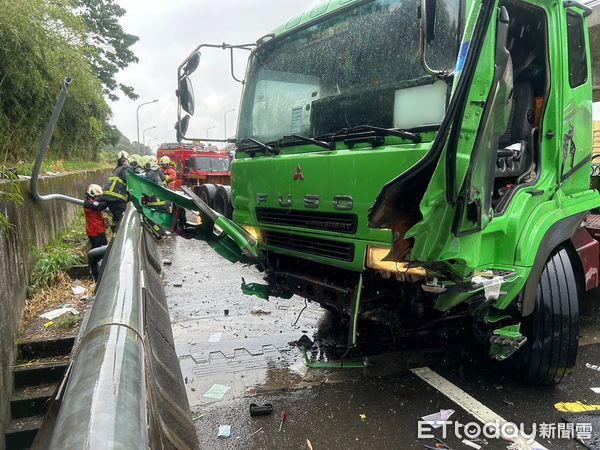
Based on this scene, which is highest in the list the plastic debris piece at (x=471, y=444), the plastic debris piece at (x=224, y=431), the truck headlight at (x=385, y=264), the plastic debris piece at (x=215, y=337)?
the truck headlight at (x=385, y=264)

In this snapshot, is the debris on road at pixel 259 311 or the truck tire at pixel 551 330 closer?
the truck tire at pixel 551 330

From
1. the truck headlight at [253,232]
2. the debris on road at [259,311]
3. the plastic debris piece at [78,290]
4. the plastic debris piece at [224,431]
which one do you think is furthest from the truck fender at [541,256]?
the plastic debris piece at [78,290]

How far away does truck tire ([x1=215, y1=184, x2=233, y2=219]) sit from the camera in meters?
4.66

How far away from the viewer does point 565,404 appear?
9.83ft

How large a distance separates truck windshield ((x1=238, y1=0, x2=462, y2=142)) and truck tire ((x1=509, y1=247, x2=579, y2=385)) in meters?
1.54

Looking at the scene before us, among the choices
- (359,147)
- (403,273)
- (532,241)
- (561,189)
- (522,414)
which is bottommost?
(522,414)

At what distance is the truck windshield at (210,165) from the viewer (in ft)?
54.4

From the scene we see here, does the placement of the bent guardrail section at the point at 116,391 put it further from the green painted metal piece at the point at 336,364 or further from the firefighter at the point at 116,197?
the firefighter at the point at 116,197

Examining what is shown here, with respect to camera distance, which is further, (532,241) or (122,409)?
(532,241)

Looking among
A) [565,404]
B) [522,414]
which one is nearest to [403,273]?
[522,414]

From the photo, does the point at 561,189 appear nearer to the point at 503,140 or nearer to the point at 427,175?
the point at 503,140

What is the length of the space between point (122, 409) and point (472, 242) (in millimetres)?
1967

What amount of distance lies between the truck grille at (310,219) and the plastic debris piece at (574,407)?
185 cm

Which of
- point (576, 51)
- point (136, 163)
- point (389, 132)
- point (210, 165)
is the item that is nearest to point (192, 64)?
point (389, 132)
